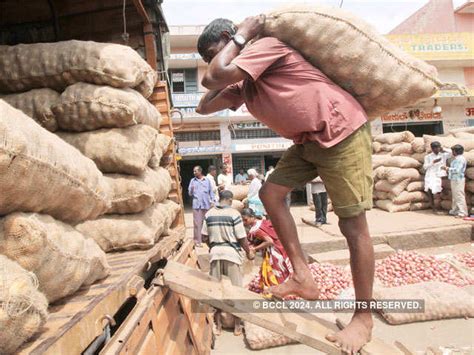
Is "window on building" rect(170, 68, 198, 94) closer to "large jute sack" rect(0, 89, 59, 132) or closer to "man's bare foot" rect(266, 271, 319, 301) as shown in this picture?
"large jute sack" rect(0, 89, 59, 132)

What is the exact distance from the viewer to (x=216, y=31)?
6.44 feet

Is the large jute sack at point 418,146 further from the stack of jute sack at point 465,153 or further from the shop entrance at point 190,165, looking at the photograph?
the shop entrance at point 190,165

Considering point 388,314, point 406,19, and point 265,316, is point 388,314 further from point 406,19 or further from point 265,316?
point 406,19

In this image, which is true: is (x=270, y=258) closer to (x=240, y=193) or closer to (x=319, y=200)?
(x=319, y=200)

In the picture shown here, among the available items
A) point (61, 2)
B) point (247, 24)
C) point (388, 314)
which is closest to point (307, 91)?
point (247, 24)

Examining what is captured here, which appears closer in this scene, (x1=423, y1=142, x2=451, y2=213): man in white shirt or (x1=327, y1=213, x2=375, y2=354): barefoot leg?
(x1=327, y1=213, x2=375, y2=354): barefoot leg

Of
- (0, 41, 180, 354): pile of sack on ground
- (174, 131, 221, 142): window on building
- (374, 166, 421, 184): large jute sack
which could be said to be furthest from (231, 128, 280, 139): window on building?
(0, 41, 180, 354): pile of sack on ground

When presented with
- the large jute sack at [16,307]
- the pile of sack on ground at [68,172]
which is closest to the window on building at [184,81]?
the pile of sack on ground at [68,172]

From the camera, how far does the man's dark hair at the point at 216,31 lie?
1961 mm

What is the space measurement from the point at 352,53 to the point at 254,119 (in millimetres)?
18291

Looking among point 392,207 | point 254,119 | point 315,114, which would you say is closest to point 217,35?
point 315,114

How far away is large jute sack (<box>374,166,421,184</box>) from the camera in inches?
392

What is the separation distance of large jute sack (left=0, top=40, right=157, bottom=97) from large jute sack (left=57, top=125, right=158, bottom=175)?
376mm

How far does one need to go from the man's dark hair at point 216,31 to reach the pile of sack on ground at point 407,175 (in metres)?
8.92
